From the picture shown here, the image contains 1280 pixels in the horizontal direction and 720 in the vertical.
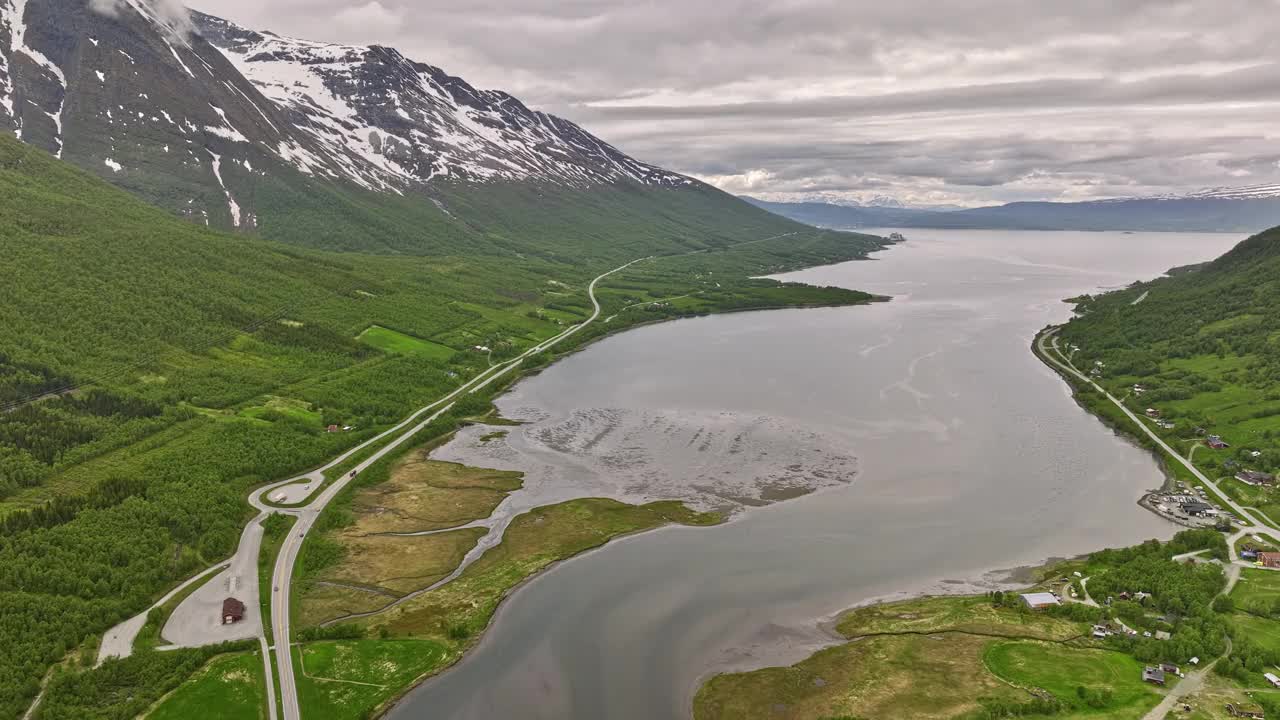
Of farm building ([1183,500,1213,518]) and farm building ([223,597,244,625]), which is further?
farm building ([1183,500,1213,518])

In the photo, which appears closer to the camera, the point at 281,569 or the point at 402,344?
the point at 281,569

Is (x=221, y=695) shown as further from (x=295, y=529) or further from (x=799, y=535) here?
(x=799, y=535)

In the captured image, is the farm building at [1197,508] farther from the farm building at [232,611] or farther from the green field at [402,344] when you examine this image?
the green field at [402,344]

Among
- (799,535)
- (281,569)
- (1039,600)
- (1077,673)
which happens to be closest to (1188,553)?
(1039,600)

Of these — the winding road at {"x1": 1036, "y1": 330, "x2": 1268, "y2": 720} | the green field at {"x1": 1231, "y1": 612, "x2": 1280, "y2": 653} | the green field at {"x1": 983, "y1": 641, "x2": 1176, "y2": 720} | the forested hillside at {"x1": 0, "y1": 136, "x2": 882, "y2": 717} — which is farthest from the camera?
the forested hillside at {"x1": 0, "y1": 136, "x2": 882, "y2": 717}

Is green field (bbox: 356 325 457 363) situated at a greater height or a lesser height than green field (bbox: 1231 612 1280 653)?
greater

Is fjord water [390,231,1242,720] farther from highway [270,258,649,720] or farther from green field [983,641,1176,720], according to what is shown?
green field [983,641,1176,720]

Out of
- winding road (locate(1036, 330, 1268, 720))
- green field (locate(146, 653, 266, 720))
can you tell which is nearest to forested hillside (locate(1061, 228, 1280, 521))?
winding road (locate(1036, 330, 1268, 720))
